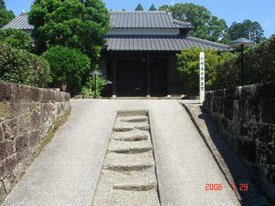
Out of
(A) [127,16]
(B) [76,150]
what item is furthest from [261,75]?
(A) [127,16]

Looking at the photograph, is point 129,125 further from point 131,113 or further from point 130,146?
point 130,146

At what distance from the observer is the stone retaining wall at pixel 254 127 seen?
375 centimetres

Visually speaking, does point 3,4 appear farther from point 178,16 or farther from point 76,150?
point 76,150

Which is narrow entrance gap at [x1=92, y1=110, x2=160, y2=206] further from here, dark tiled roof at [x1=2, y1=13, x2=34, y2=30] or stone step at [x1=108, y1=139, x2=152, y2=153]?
dark tiled roof at [x1=2, y1=13, x2=34, y2=30]

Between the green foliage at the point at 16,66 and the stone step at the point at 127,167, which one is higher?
the green foliage at the point at 16,66

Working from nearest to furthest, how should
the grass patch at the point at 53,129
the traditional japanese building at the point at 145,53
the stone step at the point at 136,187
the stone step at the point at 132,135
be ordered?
1. the stone step at the point at 136,187
2. the grass patch at the point at 53,129
3. the stone step at the point at 132,135
4. the traditional japanese building at the point at 145,53

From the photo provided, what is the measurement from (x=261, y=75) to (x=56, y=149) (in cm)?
432

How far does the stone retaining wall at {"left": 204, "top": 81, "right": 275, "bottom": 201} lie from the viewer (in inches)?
148

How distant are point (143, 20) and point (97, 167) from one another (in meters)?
16.4

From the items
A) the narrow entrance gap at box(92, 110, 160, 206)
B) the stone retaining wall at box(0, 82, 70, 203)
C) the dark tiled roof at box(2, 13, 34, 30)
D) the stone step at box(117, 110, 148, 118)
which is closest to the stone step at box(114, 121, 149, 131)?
the narrow entrance gap at box(92, 110, 160, 206)

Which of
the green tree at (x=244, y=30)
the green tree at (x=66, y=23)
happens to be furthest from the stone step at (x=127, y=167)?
the green tree at (x=244, y=30)

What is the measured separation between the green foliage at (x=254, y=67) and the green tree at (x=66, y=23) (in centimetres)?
728
